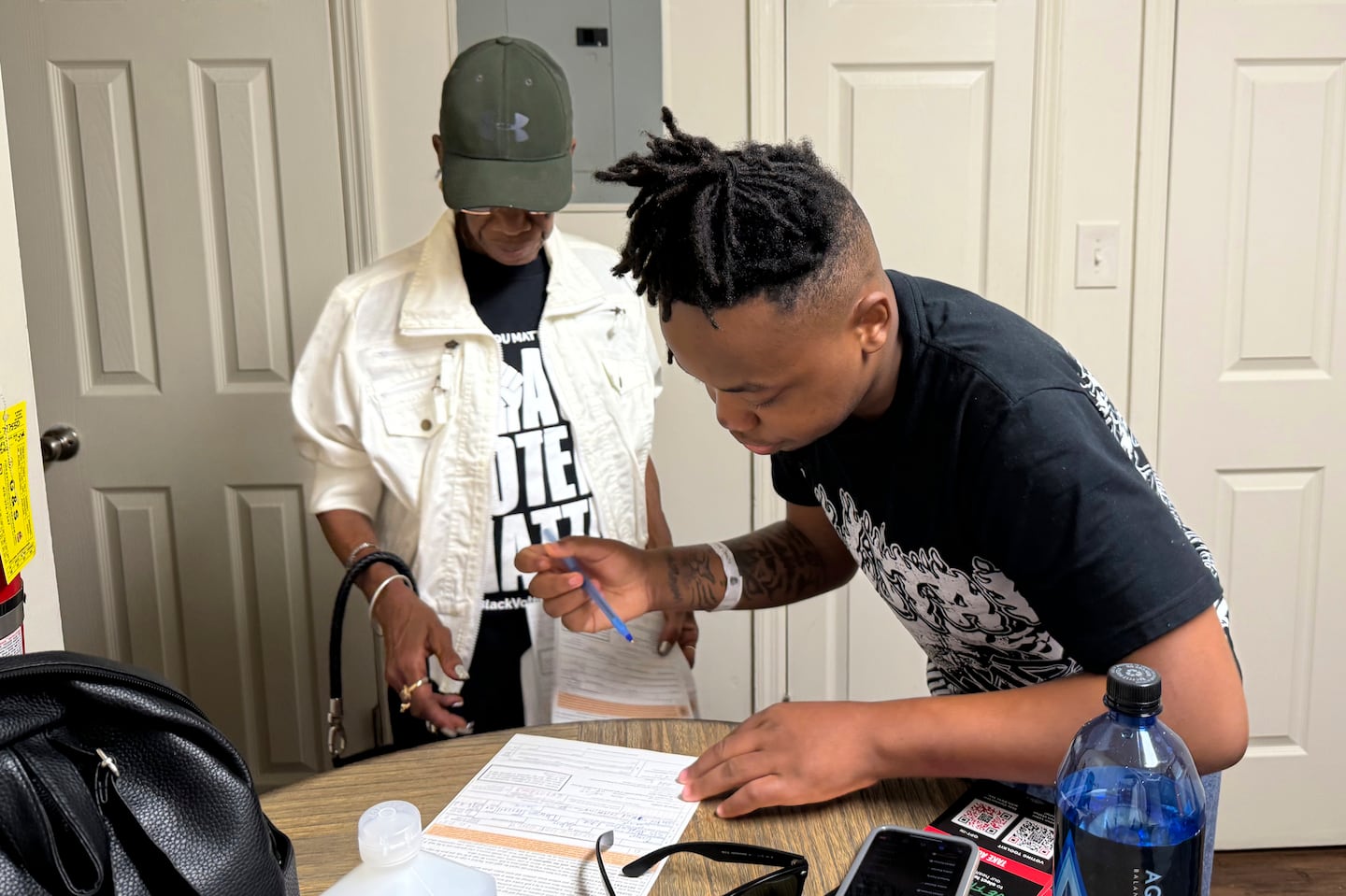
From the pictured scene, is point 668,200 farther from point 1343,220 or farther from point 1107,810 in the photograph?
point 1343,220

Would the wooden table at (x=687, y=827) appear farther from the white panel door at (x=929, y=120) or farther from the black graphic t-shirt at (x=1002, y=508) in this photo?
the white panel door at (x=929, y=120)

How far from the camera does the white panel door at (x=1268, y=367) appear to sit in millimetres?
2133

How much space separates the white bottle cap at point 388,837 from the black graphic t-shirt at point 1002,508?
51cm

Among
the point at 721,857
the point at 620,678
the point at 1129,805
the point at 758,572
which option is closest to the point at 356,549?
the point at 620,678

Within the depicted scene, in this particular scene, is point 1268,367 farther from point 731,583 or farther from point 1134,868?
point 1134,868

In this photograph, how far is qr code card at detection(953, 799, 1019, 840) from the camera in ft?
3.00

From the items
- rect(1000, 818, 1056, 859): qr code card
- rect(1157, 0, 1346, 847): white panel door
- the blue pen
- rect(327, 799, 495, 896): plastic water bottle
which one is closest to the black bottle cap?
rect(1000, 818, 1056, 859): qr code card

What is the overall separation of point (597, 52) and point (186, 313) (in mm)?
984

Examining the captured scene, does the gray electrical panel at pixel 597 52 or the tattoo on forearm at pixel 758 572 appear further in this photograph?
the gray electrical panel at pixel 597 52

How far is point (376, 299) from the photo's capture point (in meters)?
1.64

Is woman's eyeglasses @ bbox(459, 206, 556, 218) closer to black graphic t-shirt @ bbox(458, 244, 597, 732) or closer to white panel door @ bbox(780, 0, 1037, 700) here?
black graphic t-shirt @ bbox(458, 244, 597, 732)

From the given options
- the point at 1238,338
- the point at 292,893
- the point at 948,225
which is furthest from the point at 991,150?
the point at 292,893

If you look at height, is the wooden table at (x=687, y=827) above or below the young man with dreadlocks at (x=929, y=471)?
below

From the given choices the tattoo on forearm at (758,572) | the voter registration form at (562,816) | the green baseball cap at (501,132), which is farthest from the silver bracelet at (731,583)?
the green baseball cap at (501,132)
